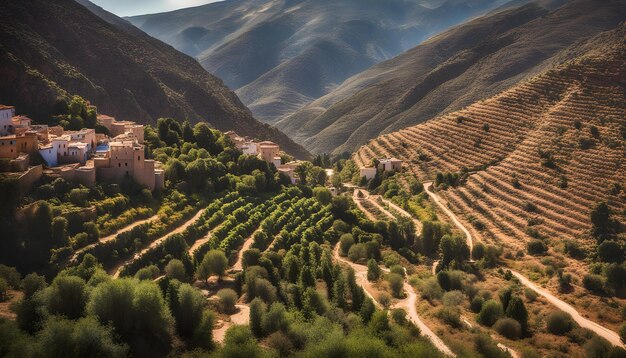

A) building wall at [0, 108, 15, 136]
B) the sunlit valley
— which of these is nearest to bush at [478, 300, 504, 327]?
the sunlit valley

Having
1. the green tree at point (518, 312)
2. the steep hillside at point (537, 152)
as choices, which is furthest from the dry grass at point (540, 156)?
the green tree at point (518, 312)

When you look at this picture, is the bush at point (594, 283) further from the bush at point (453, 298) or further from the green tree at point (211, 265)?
the green tree at point (211, 265)

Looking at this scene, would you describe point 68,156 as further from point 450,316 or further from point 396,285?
point 450,316

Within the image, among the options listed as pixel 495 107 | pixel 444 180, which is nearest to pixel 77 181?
pixel 444 180

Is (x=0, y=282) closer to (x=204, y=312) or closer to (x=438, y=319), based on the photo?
(x=204, y=312)

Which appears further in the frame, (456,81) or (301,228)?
(456,81)

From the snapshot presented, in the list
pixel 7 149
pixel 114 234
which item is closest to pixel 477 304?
pixel 114 234

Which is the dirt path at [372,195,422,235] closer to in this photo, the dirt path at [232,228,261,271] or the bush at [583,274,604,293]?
the bush at [583,274,604,293]
